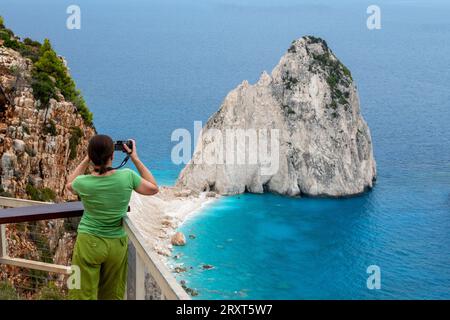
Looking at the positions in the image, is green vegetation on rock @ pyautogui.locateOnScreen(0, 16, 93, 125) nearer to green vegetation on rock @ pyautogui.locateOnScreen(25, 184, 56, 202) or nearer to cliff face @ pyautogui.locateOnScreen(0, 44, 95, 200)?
cliff face @ pyautogui.locateOnScreen(0, 44, 95, 200)

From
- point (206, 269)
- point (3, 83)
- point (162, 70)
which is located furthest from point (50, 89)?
point (162, 70)

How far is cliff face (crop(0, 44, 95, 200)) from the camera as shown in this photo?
21.6 meters

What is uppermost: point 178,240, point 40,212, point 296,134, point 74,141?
point 40,212

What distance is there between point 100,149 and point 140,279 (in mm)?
1282

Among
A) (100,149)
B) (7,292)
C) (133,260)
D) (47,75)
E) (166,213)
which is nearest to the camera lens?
(133,260)

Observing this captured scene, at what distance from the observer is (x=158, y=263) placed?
4930 millimetres

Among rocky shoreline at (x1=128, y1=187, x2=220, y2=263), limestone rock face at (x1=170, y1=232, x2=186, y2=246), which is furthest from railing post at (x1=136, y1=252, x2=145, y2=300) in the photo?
limestone rock face at (x1=170, y1=232, x2=186, y2=246)

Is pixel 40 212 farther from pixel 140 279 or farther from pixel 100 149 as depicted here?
pixel 140 279

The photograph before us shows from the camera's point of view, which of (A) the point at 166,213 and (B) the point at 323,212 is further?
(B) the point at 323,212

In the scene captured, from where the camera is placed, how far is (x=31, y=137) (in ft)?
74.4

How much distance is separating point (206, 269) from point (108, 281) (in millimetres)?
50807

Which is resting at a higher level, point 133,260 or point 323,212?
point 133,260

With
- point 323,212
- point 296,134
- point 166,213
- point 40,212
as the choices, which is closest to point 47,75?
point 40,212

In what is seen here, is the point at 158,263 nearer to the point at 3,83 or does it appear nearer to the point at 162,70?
the point at 3,83
